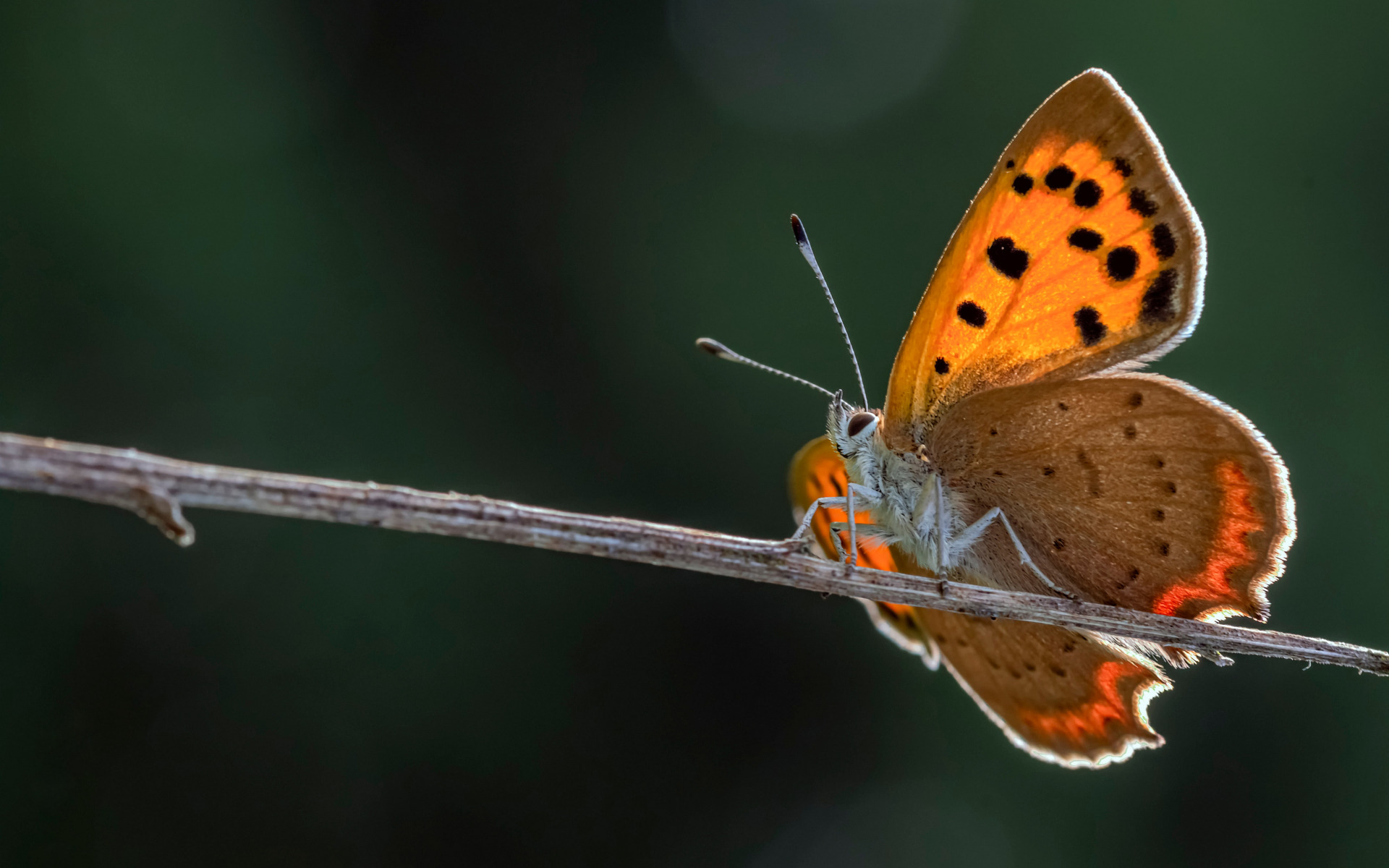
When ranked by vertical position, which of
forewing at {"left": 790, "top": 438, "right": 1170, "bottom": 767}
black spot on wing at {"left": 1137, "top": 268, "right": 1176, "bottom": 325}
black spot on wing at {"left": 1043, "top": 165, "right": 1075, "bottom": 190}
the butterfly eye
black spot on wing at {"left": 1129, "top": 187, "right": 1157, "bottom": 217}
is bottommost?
forewing at {"left": 790, "top": 438, "right": 1170, "bottom": 767}

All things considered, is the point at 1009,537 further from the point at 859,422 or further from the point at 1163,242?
the point at 1163,242

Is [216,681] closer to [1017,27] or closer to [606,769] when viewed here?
[606,769]

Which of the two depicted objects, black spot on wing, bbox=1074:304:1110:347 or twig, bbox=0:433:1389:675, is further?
black spot on wing, bbox=1074:304:1110:347

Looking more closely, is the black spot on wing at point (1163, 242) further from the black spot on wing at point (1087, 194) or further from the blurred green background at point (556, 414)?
the blurred green background at point (556, 414)

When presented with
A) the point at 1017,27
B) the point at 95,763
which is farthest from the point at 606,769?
the point at 1017,27

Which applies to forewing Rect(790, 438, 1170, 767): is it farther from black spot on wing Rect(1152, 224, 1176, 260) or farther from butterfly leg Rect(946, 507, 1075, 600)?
black spot on wing Rect(1152, 224, 1176, 260)

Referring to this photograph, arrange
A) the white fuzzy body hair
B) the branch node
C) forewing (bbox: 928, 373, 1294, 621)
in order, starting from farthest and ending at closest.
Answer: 1. the white fuzzy body hair
2. forewing (bbox: 928, 373, 1294, 621)
3. the branch node

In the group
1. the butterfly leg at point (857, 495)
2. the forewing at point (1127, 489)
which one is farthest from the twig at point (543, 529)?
the butterfly leg at point (857, 495)

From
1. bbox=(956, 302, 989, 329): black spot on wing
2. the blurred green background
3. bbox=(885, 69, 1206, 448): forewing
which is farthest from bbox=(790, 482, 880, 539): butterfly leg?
the blurred green background
